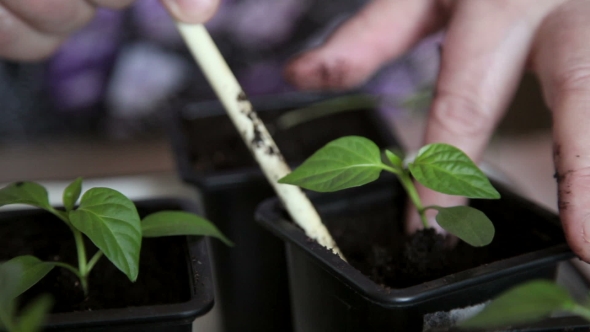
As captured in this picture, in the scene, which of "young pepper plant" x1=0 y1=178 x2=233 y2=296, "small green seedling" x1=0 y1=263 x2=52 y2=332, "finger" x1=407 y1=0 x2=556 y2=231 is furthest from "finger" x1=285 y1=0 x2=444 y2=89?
"small green seedling" x1=0 y1=263 x2=52 y2=332

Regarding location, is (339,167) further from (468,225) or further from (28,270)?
(28,270)

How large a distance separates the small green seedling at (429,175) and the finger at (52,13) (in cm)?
38

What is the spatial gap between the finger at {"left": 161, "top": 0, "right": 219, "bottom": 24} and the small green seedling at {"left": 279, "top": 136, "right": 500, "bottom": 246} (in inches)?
6.4

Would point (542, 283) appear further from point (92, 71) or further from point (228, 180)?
point (92, 71)

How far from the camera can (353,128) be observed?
86 cm

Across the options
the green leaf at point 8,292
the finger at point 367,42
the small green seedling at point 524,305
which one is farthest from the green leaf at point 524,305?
the finger at point 367,42

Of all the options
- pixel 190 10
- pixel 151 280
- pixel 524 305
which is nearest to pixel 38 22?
pixel 190 10

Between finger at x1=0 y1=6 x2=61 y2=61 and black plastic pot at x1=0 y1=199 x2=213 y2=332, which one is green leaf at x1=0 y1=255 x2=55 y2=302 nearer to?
black plastic pot at x1=0 y1=199 x2=213 y2=332

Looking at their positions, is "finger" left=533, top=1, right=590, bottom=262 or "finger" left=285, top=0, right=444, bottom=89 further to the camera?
"finger" left=285, top=0, right=444, bottom=89

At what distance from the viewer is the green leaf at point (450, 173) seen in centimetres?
41

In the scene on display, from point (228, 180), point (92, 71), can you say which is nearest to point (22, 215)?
point (228, 180)

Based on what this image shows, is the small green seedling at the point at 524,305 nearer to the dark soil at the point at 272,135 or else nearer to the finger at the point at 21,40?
the dark soil at the point at 272,135

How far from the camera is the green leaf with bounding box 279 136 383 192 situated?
42cm

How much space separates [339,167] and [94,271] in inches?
8.3
